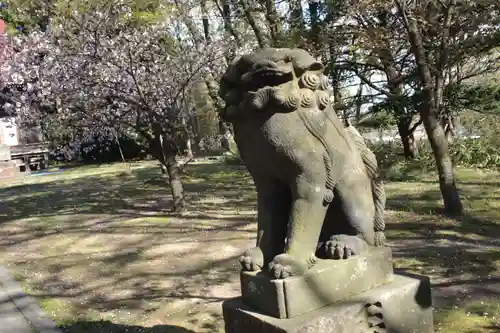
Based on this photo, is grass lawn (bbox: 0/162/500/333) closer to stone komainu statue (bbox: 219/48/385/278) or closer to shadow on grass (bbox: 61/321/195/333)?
shadow on grass (bbox: 61/321/195/333)

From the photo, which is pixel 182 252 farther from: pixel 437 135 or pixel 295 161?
pixel 295 161

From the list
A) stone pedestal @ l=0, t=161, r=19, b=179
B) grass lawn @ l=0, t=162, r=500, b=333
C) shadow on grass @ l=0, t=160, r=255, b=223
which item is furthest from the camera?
stone pedestal @ l=0, t=161, r=19, b=179

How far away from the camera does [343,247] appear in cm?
288

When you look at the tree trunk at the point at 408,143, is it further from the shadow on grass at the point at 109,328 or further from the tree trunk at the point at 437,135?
the shadow on grass at the point at 109,328

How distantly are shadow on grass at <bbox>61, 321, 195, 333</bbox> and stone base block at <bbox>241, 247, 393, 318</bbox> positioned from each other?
1.76 metres

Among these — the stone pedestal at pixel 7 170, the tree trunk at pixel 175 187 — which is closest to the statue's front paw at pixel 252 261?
the tree trunk at pixel 175 187

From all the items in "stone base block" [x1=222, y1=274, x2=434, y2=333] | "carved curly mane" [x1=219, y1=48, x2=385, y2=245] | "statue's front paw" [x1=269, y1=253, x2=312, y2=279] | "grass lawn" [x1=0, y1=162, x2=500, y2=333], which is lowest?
"grass lawn" [x1=0, y1=162, x2=500, y2=333]

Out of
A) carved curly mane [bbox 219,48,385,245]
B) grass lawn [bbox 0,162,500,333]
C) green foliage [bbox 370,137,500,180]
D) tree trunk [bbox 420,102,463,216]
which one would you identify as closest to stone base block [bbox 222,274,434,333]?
carved curly mane [bbox 219,48,385,245]

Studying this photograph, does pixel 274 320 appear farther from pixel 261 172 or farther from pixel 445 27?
pixel 445 27

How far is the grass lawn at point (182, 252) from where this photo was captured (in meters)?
4.70

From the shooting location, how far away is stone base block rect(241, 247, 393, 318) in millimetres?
2609

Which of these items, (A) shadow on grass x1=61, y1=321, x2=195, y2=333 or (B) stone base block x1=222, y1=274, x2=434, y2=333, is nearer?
(B) stone base block x1=222, y1=274, x2=434, y2=333

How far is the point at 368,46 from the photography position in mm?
8484

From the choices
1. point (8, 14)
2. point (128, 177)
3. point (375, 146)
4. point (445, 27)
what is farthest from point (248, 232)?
point (8, 14)
